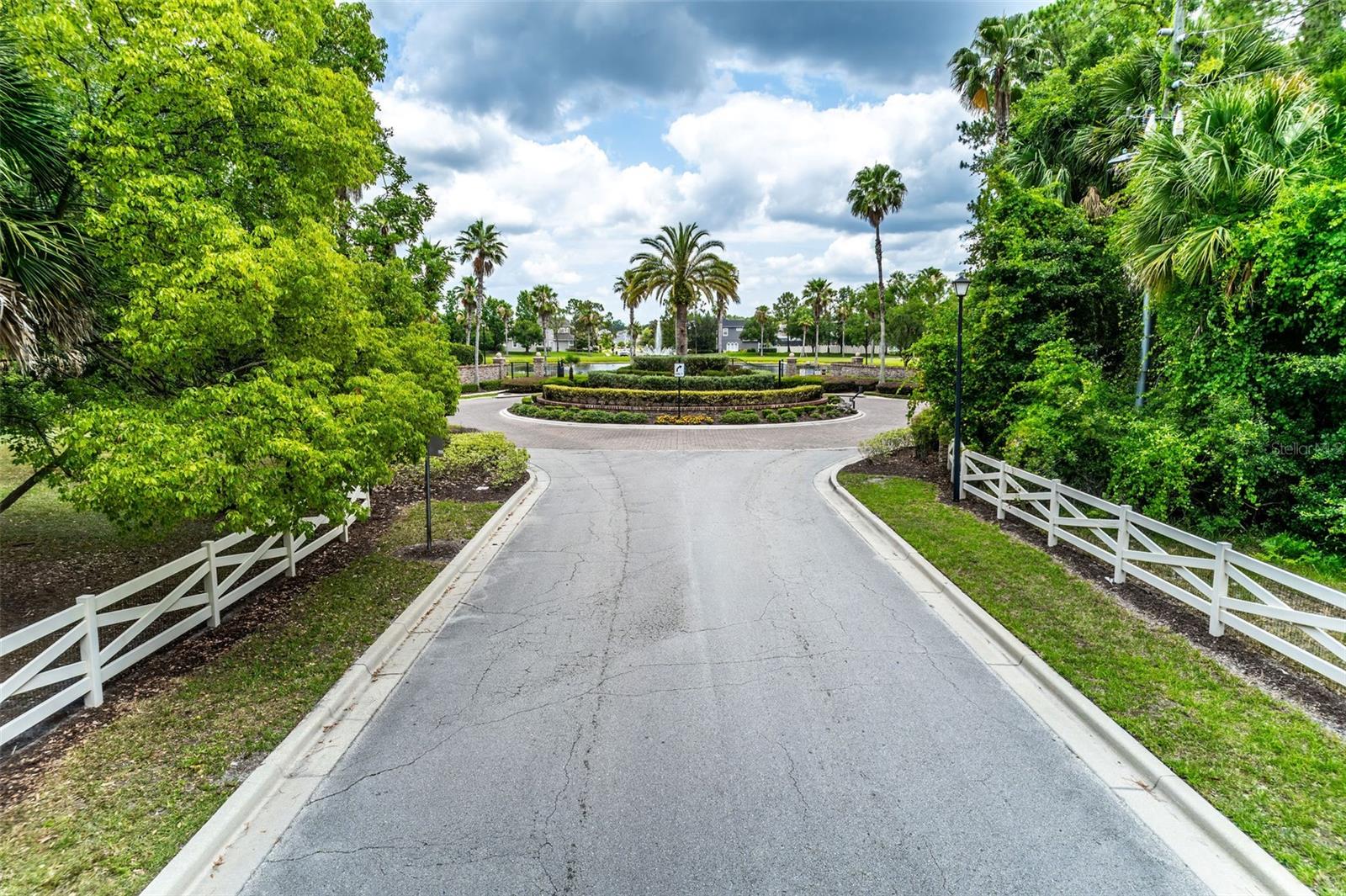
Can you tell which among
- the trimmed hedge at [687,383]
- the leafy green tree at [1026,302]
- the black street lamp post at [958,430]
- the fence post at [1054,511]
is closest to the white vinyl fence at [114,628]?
the fence post at [1054,511]

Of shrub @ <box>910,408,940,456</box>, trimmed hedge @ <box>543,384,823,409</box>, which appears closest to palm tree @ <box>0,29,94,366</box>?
shrub @ <box>910,408,940,456</box>

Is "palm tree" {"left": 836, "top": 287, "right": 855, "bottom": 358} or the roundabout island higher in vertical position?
"palm tree" {"left": 836, "top": 287, "right": 855, "bottom": 358}

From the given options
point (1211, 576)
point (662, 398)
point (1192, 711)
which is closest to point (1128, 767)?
point (1192, 711)

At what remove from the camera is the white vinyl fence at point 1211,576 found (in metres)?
6.59

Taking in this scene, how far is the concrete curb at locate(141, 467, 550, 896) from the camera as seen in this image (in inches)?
168

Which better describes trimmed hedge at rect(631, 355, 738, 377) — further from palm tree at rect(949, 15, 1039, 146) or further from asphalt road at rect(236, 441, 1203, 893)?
asphalt road at rect(236, 441, 1203, 893)

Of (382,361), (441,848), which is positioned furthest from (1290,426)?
(382,361)

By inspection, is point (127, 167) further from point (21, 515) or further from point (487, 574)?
point (21, 515)

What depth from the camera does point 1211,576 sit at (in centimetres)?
948

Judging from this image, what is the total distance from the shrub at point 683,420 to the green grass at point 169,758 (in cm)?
2096

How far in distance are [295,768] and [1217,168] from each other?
13605mm

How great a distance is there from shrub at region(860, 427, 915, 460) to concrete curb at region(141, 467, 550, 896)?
14.8m

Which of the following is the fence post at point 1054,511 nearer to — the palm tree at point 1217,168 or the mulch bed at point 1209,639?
the mulch bed at point 1209,639

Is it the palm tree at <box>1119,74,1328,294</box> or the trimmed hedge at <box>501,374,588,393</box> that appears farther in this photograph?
the trimmed hedge at <box>501,374,588,393</box>
